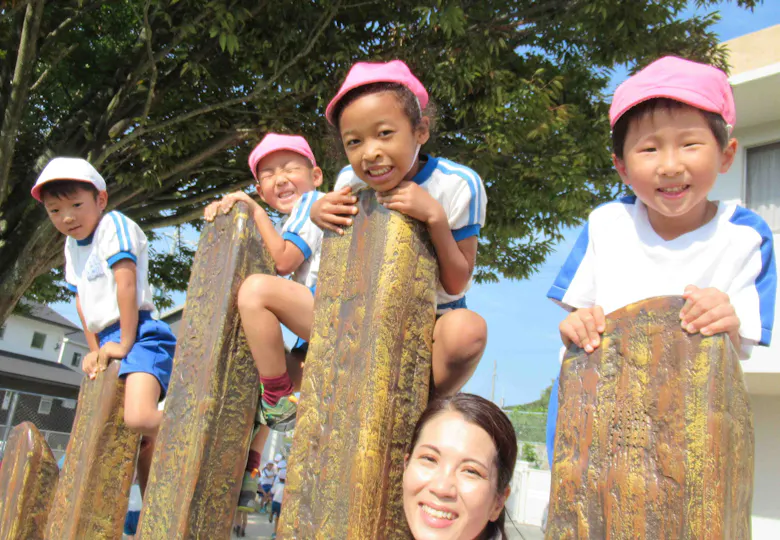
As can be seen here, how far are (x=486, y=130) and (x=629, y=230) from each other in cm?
550

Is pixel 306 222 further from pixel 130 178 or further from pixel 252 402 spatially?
pixel 130 178

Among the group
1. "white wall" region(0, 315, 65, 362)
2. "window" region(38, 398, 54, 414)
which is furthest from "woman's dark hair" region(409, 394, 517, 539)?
"white wall" region(0, 315, 65, 362)

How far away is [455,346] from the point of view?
158 cm

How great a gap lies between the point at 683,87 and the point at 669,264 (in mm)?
382

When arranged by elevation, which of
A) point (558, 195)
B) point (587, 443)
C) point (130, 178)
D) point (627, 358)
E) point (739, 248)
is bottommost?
point (587, 443)

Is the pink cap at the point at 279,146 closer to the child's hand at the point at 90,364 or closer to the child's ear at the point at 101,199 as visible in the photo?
the child's ear at the point at 101,199

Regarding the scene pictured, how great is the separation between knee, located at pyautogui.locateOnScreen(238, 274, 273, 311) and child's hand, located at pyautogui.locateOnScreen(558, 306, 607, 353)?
0.89 meters

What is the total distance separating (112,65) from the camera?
7.31 meters

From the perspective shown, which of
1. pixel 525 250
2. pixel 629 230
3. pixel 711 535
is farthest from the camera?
pixel 525 250

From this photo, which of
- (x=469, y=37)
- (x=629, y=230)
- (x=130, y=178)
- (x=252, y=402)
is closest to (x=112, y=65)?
(x=130, y=178)

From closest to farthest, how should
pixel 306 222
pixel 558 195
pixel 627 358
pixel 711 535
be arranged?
1. pixel 711 535
2. pixel 627 358
3. pixel 306 222
4. pixel 558 195

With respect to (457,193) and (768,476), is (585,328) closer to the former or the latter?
(457,193)

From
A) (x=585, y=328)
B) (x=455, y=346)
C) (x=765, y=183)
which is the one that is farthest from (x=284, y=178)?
(x=765, y=183)

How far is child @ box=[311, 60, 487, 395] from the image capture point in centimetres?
157
